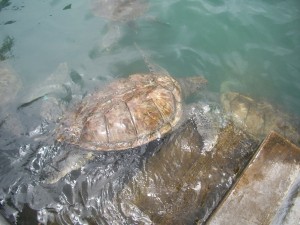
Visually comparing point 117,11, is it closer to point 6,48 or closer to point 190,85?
point 6,48

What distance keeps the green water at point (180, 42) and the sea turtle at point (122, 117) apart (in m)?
1.59

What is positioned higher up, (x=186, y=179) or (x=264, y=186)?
(x=264, y=186)

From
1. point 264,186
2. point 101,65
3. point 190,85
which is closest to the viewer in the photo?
point 264,186

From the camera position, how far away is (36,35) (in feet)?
23.3

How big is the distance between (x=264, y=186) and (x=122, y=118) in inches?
91.4

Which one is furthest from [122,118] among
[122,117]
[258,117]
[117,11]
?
[117,11]

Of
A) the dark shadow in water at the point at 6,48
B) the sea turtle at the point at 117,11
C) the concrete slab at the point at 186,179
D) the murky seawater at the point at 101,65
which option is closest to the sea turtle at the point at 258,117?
the murky seawater at the point at 101,65

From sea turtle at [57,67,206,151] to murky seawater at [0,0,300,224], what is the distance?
339 millimetres

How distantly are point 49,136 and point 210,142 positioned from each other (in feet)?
9.31

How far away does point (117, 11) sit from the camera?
756 cm

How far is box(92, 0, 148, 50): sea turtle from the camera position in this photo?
24.1ft

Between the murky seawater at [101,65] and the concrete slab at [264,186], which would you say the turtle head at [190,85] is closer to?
the murky seawater at [101,65]

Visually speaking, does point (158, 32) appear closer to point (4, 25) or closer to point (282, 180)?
point (4, 25)

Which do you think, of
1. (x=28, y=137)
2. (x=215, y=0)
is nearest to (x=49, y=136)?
(x=28, y=137)
